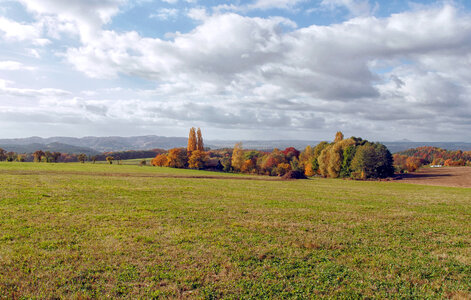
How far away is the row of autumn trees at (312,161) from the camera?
73375 millimetres

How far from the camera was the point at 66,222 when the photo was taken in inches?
528

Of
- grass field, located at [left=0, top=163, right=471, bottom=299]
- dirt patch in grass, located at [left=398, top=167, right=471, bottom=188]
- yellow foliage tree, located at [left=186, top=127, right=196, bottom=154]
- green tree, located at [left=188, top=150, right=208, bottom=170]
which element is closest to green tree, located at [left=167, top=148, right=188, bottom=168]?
green tree, located at [left=188, top=150, right=208, bottom=170]

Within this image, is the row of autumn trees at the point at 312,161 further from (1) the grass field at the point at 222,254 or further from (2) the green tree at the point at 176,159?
(1) the grass field at the point at 222,254

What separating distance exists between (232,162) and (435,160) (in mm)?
142609

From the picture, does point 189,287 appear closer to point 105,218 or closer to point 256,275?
point 256,275

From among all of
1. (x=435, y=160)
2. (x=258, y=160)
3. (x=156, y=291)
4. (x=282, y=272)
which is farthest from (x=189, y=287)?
(x=435, y=160)

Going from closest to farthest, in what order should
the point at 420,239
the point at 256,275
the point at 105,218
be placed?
the point at 256,275
the point at 420,239
the point at 105,218

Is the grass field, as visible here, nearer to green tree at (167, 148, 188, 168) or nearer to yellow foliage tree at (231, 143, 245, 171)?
green tree at (167, 148, 188, 168)

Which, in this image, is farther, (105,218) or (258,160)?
(258,160)

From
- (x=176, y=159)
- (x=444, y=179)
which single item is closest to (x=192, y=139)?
(x=176, y=159)

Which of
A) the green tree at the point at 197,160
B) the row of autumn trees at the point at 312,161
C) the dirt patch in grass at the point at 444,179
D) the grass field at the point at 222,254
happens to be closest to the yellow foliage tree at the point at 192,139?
the row of autumn trees at the point at 312,161

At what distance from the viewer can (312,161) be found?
306 ft

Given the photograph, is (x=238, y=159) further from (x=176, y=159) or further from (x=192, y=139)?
(x=192, y=139)

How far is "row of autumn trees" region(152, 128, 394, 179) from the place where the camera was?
7338 centimetres
